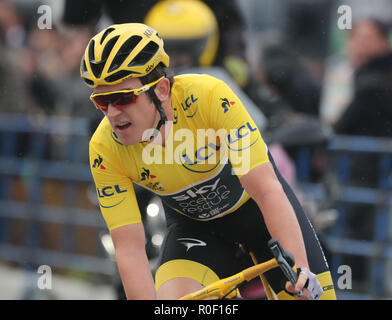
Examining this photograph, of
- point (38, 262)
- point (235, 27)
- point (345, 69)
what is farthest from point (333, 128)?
point (345, 69)

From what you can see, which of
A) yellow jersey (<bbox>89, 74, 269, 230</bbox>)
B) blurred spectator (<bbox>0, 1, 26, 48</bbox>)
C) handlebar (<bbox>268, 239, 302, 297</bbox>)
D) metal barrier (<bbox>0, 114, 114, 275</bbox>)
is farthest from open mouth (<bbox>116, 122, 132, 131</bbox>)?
blurred spectator (<bbox>0, 1, 26, 48</bbox>)

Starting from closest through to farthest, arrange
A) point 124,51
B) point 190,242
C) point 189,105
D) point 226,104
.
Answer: point 124,51 → point 226,104 → point 189,105 → point 190,242

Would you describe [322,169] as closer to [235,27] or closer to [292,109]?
[292,109]

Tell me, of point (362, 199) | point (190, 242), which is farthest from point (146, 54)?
point (362, 199)

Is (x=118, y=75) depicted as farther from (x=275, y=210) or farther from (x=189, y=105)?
(x=275, y=210)

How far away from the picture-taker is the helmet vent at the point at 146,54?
3793mm

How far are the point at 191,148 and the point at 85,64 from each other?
0.69 metres

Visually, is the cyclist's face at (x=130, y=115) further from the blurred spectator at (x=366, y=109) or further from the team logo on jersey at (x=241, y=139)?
the blurred spectator at (x=366, y=109)

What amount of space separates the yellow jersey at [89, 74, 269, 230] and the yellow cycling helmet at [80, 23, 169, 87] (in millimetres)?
307

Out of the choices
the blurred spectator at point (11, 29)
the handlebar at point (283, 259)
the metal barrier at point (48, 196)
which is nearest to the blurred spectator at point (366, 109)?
the metal barrier at point (48, 196)

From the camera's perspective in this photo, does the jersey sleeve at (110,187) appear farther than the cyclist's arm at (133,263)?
Yes

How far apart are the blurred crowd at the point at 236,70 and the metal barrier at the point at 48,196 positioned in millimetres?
249

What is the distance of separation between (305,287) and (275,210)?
46 cm

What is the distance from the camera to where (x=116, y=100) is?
376cm
